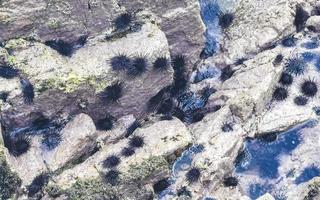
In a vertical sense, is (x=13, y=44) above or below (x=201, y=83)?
above

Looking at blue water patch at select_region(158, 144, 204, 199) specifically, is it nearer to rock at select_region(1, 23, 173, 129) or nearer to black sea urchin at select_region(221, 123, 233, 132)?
black sea urchin at select_region(221, 123, 233, 132)

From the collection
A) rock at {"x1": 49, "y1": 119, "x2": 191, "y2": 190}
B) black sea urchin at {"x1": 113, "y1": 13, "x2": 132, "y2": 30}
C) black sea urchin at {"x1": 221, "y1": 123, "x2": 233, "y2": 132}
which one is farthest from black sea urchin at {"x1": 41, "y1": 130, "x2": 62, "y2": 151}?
black sea urchin at {"x1": 221, "y1": 123, "x2": 233, "y2": 132}

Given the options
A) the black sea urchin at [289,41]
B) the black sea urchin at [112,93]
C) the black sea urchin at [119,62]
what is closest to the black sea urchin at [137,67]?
the black sea urchin at [119,62]

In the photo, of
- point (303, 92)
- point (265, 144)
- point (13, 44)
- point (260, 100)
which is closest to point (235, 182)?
point (265, 144)

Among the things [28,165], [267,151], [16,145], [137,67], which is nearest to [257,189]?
[267,151]

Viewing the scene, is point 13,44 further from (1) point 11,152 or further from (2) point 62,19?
(1) point 11,152

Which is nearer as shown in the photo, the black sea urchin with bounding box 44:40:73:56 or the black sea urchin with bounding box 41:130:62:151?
the black sea urchin with bounding box 41:130:62:151
